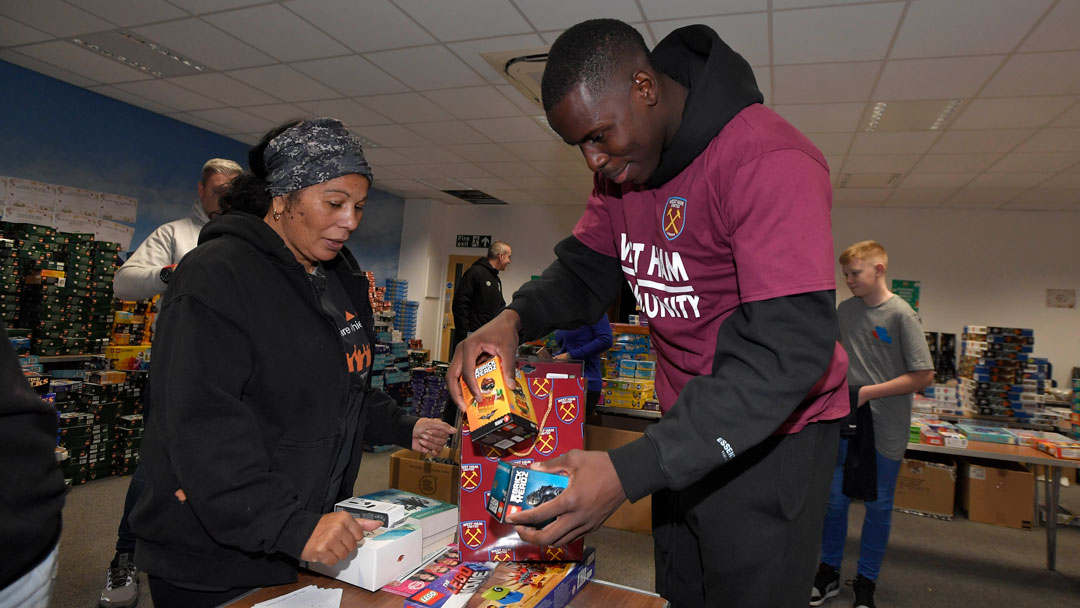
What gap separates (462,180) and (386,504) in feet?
26.3

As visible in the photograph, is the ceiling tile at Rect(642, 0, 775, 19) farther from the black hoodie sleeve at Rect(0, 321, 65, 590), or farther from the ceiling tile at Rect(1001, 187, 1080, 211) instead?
the ceiling tile at Rect(1001, 187, 1080, 211)

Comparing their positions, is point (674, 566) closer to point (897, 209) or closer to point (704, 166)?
point (704, 166)

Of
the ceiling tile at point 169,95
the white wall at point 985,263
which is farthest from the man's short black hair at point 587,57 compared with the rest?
the white wall at point 985,263

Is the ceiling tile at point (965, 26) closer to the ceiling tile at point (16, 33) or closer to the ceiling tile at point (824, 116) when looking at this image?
the ceiling tile at point (824, 116)

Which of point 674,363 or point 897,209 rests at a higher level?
point 897,209

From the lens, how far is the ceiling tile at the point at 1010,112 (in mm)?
4500

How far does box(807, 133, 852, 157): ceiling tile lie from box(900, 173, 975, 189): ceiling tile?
54.3 inches

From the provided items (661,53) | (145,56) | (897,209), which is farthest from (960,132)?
(145,56)

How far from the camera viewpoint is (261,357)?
3.98ft

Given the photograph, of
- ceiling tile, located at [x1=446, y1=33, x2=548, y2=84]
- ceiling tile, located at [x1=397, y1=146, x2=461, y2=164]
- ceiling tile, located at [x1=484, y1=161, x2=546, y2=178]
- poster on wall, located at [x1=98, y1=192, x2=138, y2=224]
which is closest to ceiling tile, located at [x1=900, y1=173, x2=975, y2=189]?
ceiling tile, located at [x1=484, y1=161, x2=546, y2=178]

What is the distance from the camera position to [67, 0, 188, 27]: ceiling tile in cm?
405

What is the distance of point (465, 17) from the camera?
3.87 meters

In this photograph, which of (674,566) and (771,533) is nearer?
(771,533)

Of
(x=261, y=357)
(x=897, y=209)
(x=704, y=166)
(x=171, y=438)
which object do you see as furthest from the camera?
(x=897, y=209)
